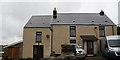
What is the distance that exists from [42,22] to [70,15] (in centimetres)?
540

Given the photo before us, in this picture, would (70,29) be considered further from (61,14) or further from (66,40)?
(61,14)

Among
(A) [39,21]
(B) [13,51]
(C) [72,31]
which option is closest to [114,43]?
(C) [72,31]

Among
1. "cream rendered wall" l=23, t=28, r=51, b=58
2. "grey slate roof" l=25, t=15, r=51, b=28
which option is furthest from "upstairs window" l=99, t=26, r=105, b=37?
"grey slate roof" l=25, t=15, r=51, b=28

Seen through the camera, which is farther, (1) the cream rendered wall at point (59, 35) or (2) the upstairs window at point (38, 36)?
(2) the upstairs window at point (38, 36)

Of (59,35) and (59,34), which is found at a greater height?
(59,34)

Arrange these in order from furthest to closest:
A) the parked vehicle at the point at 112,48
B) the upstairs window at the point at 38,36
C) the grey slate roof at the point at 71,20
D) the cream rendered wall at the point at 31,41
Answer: the grey slate roof at the point at 71,20, the upstairs window at the point at 38,36, the cream rendered wall at the point at 31,41, the parked vehicle at the point at 112,48

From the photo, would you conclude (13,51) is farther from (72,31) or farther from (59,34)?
(72,31)

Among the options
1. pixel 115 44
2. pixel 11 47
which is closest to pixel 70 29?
pixel 11 47

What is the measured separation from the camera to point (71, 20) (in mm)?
36219

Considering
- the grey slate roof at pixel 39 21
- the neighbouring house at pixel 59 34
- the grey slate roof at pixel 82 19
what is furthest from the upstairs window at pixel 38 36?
the grey slate roof at pixel 82 19

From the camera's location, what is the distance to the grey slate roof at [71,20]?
35125 millimetres

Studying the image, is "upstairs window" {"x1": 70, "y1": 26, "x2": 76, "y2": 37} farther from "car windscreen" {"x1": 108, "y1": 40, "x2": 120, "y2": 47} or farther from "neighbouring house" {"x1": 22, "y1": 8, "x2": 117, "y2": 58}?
"car windscreen" {"x1": 108, "y1": 40, "x2": 120, "y2": 47}

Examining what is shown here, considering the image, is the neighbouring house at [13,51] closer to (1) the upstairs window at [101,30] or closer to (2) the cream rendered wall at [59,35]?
(2) the cream rendered wall at [59,35]

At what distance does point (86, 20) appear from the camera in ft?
118
